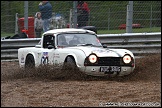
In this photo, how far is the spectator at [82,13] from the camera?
1526 cm

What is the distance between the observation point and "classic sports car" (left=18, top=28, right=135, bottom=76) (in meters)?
10.9

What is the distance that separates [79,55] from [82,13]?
14.7ft

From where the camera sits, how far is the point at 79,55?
1105 centimetres

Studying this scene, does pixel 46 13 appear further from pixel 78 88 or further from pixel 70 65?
pixel 78 88

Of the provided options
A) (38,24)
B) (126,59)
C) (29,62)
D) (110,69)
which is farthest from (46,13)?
(110,69)

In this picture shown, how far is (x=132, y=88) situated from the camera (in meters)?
9.13

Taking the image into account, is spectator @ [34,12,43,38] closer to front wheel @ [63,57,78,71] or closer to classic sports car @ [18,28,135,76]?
classic sports car @ [18,28,135,76]

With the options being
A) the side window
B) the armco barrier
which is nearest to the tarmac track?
the armco barrier

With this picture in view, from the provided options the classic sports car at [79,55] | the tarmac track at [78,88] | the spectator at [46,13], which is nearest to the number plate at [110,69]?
the classic sports car at [79,55]

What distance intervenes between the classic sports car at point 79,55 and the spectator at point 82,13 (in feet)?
8.76

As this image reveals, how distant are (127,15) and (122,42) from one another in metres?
0.76

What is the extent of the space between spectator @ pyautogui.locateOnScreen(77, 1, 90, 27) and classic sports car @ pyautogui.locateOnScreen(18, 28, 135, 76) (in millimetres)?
2671

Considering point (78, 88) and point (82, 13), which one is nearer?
point (78, 88)

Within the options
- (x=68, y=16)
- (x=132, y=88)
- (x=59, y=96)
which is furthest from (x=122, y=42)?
(x=59, y=96)
